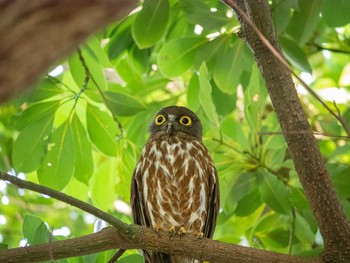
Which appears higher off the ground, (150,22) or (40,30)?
(150,22)

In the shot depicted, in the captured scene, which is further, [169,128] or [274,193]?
[169,128]

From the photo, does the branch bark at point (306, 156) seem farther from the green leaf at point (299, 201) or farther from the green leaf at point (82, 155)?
the green leaf at point (82, 155)

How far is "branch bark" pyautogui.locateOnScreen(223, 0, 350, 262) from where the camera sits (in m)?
3.51

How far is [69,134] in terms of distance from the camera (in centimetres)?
476

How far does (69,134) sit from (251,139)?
139 cm

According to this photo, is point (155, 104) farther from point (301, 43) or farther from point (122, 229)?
point (122, 229)

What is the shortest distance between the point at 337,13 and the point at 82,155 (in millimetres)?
2085

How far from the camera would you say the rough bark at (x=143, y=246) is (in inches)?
129

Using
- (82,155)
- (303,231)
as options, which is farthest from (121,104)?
(303,231)

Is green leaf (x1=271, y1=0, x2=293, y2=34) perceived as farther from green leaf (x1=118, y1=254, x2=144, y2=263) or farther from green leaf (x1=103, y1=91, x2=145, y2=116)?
green leaf (x1=118, y1=254, x2=144, y2=263)

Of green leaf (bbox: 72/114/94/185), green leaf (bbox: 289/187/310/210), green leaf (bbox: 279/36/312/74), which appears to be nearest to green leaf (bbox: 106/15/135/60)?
green leaf (bbox: 72/114/94/185)

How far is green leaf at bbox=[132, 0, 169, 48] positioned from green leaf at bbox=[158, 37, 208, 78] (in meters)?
0.31

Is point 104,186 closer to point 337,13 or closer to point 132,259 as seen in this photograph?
point 132,259

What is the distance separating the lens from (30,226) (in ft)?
12.5
